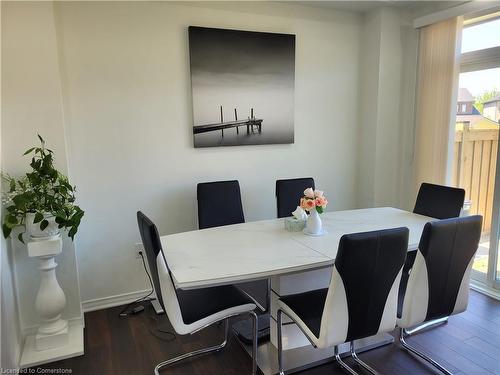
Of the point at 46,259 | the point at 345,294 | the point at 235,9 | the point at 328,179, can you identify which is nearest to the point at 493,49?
the point at 328,179

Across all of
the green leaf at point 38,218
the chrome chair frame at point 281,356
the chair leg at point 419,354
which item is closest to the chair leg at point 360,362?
the chrome chair frame at point 281,356

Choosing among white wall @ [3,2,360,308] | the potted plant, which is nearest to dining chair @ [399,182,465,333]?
white wall @ [3,2,360,308]

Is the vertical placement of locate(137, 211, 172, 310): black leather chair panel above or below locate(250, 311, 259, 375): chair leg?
above

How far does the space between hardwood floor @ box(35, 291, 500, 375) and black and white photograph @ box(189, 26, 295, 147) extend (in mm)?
1623

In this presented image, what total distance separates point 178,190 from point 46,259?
118 cm

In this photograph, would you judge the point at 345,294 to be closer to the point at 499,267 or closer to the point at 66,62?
the point at 499,267

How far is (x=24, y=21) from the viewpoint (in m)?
2.33

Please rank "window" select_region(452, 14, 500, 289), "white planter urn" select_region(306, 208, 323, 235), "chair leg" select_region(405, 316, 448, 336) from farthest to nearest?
"window" select_region(452, 14, 500, 289), "chair leg" select_region(405, 316, 448, 336), "white planter urn" select_region(306, 208, 323, 235)

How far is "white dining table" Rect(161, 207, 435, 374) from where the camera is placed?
6.07 feet

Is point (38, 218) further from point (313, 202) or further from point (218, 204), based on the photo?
point (313, 202)

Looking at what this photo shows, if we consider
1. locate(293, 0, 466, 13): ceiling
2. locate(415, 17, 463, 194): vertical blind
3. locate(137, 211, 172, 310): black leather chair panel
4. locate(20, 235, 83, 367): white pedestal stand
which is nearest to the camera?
locate(137, 211, 172, 310): black leather chair panel

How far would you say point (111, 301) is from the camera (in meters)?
3.08

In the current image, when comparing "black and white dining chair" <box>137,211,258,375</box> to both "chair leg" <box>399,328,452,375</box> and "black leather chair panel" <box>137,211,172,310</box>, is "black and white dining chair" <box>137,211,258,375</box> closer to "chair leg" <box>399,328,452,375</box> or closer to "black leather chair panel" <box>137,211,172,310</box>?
"black leather chair panel" <box>137,211,172,310</box>

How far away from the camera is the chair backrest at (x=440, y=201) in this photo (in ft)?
8.87
